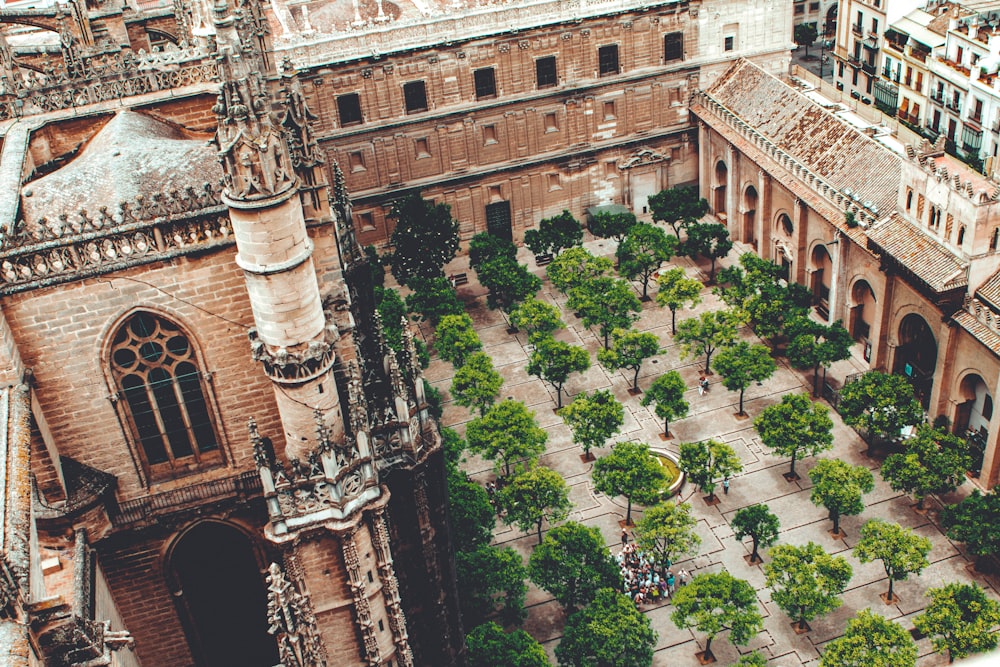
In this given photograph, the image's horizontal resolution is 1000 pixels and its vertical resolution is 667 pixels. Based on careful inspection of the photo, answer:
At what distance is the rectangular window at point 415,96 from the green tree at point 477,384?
71.0 ft

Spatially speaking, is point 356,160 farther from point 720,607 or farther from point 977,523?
point 977,523

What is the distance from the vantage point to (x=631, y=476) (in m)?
45.6

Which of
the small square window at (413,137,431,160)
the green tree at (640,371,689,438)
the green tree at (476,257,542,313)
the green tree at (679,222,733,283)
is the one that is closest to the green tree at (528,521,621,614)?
the green tree at (640,371,689,438)

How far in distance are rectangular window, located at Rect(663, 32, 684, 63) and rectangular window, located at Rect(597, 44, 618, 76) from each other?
338 cm

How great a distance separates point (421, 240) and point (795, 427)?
26238 millimetres

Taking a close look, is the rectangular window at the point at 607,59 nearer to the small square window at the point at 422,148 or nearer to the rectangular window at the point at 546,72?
the rectangular window at the point at 546,72

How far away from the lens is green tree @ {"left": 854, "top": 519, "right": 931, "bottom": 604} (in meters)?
41.5

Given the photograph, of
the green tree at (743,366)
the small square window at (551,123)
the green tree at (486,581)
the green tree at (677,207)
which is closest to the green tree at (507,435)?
the green tree at (486,581)

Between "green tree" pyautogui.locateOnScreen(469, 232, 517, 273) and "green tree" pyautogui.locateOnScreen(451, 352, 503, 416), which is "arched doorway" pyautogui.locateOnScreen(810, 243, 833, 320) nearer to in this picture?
"green tree" pyautogui.locateOnScreen(469, 232, 517, 273)

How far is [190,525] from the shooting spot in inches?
1125

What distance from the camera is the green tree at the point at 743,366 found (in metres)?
52.8

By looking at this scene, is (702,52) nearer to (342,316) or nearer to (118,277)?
(342,316)

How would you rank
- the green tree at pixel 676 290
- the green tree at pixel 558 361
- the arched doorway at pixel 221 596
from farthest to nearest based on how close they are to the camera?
the green tree at pixel 676 290, the green tree at pixel 558 361, the arched doorway at pixel 221 596

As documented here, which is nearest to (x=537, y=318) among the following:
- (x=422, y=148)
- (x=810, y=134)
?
(x=422, y=148)
